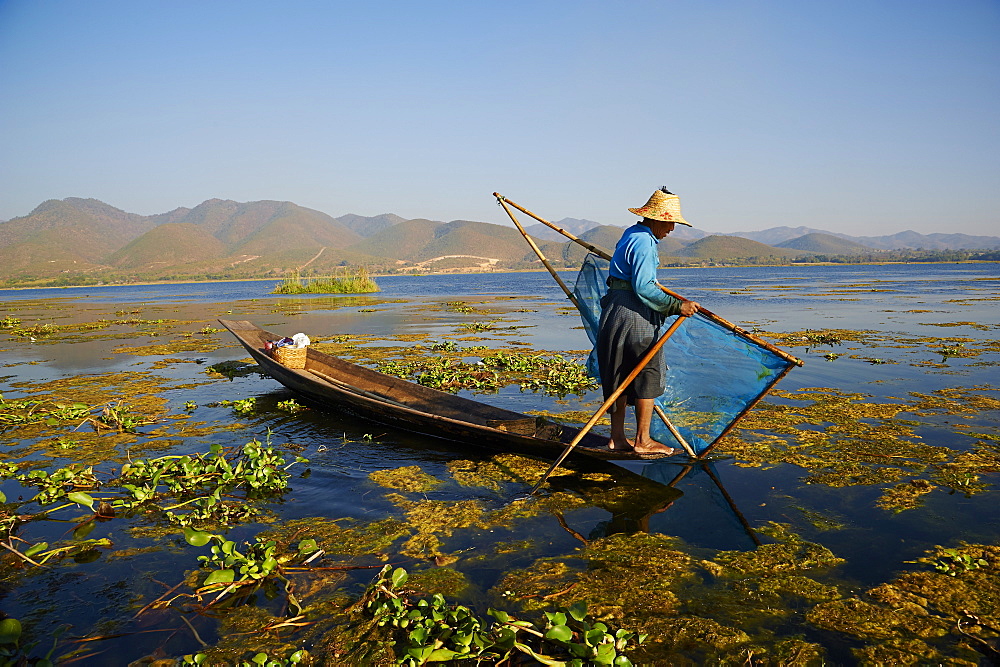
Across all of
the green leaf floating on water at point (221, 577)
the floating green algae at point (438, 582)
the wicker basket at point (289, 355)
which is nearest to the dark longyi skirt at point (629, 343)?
the floating green algae at point (438, 582)

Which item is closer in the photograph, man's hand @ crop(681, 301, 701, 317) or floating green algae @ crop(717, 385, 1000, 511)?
man's hand @ crop(681, 301, 701, 317)

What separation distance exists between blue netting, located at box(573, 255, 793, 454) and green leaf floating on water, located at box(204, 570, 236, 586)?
11.9 ft

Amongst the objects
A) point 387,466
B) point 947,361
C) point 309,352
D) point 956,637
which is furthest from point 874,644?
point 947,361

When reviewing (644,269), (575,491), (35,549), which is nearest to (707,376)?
(644,269)

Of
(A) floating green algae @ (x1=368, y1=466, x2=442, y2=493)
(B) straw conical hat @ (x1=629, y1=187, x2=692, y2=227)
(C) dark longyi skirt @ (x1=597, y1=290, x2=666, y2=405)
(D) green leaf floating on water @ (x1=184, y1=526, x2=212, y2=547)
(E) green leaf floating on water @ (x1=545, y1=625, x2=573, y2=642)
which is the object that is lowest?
(A) floating green algae @ (x1=368, y1=466, x2=442, y2=493)

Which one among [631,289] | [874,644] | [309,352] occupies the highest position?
[631,289]

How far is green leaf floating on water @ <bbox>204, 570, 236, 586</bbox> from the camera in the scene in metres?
3.37

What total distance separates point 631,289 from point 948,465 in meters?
3.91

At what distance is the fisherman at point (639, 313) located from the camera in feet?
15.8

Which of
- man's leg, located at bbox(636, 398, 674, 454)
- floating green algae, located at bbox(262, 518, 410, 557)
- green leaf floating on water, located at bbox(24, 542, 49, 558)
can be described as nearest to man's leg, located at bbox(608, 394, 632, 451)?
man's leg, located at bbox(636, 398, 674, 454)

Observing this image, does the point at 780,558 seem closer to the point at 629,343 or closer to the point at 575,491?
the point at 575,491

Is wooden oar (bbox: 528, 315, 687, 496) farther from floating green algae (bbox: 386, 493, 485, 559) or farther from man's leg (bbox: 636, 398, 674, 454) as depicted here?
floating green algae (bbox: 386, 493, 485, 559)

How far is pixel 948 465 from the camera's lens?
5.59 meters

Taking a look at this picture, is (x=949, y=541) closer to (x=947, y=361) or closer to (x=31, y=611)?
(x=31, y=611)
